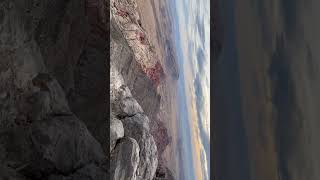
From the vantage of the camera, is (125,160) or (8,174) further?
(125,160)

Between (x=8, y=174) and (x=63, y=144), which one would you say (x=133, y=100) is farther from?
(x=8, y=174)

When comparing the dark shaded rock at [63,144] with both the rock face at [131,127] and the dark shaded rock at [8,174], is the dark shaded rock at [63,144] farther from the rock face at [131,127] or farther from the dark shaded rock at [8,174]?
A: the rock face at [131,127]

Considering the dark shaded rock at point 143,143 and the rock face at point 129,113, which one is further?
the dark shaded rock at point 143,143

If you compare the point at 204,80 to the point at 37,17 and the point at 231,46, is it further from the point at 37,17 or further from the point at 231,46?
the point at 231,46

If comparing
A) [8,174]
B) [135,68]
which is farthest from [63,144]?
[135,68]

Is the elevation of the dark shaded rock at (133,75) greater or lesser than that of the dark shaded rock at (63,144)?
greater

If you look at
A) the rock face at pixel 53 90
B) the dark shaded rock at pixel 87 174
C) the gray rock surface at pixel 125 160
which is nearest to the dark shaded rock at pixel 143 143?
the gray rock surface at pixel 125 160
